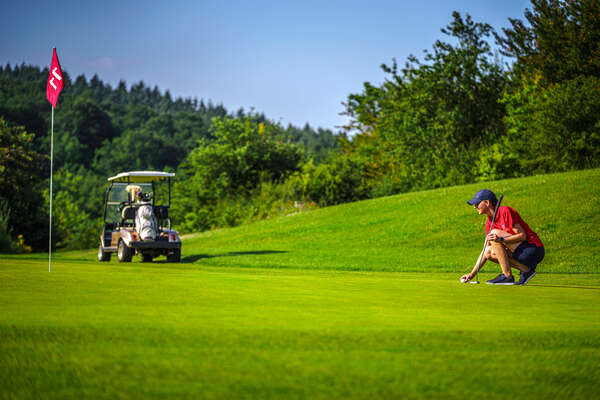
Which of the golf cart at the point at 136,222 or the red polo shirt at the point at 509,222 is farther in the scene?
the golf cart at the point at 136,222

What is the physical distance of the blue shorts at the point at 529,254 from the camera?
8.89 metres

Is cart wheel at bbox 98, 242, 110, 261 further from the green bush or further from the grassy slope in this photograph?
the green bush

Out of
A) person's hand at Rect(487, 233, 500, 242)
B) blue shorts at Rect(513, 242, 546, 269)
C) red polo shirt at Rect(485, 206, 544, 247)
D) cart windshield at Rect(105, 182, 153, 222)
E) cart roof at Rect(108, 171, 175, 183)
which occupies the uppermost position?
cart roof at Rect(108, 171, 175, 183)

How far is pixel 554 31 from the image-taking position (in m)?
36.1

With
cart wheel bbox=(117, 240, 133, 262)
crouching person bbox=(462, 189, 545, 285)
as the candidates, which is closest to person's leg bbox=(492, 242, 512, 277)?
crouching person bbox=(462, 189, 545, 285)

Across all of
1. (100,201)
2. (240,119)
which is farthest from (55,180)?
(240,119)

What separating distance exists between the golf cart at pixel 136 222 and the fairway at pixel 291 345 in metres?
8.82

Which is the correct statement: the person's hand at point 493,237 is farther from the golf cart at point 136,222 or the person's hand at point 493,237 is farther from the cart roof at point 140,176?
the cart roof at point 140,176

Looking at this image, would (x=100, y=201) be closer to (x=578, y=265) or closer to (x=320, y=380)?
(x=578, y=265)

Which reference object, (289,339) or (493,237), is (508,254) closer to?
(493,237)

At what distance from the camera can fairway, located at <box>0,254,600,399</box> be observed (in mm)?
3098

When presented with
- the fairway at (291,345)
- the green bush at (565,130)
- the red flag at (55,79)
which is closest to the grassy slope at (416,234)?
the green bush at (565,130)

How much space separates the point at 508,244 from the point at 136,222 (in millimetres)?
9942

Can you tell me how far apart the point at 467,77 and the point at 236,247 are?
26460 millimetres
